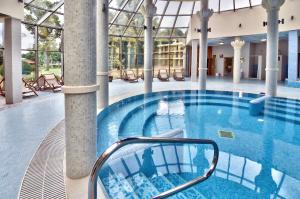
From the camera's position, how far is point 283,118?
7.98 metres

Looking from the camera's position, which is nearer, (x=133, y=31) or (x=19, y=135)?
(x=19, y=135)

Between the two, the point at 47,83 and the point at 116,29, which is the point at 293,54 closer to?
the point at 116,29

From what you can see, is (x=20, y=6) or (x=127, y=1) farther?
(x=127, y=1)

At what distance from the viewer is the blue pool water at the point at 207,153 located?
3527mm

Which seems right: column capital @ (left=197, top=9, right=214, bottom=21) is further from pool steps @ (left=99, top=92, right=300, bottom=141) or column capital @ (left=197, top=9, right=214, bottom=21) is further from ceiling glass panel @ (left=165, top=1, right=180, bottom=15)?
ceiling glass panel @ (left=165, top=1, right=180, bottom=15)

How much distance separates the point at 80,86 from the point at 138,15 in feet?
53.9

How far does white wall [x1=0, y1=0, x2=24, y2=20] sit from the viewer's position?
726 centimetres

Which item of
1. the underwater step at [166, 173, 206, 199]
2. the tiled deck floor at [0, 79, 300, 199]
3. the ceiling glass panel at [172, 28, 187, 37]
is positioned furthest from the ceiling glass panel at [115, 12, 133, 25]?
the underwater step at [166, 173, 206, 199]

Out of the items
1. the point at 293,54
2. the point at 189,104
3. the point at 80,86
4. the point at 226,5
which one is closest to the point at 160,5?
the point at 226,5

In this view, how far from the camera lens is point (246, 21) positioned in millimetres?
16656

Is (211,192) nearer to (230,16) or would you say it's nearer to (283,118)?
(283,118)

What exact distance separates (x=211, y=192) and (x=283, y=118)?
18.2 ft

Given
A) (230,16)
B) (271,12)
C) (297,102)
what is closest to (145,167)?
(297,102)

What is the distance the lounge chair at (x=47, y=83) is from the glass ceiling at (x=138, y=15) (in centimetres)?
268
